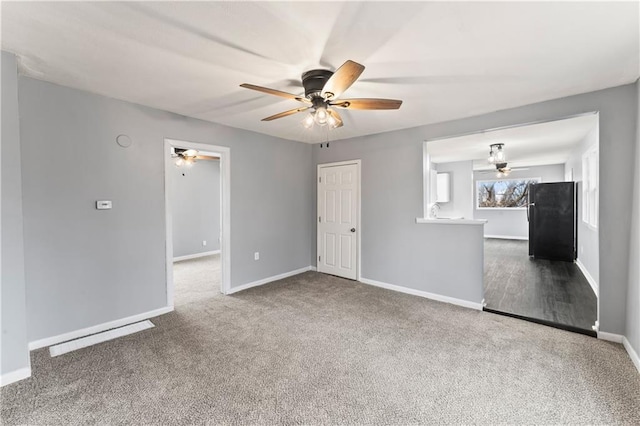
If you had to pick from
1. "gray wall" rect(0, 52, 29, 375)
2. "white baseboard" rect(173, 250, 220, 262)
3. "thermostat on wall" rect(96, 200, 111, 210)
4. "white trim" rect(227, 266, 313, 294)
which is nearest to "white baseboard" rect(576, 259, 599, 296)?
"white trim" rect(227, 266, 313, 294)

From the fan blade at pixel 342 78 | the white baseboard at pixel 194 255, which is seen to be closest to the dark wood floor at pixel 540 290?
the fan blade at pixel 342 78

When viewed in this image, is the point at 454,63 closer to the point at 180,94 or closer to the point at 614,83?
the point at 614,83

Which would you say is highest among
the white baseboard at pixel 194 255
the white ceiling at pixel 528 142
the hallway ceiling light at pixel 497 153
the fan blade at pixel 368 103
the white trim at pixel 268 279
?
the white ceiling at pixel 528 142

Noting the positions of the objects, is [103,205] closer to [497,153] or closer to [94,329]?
[94,329]

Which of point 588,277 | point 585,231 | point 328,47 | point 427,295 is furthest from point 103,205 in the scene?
point 585,231

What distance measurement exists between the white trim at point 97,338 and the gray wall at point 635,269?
453 cm

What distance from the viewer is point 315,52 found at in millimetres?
2037

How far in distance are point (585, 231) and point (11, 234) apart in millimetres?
7652

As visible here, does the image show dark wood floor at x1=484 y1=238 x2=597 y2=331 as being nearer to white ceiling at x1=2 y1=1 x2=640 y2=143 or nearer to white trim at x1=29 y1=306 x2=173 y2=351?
white ceiling at x1=2 y1=1 x2=640 y2=143

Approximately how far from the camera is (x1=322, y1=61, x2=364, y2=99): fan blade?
177 centimetres

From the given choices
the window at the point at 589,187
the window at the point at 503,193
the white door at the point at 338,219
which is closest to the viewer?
the window at the point at 589,187

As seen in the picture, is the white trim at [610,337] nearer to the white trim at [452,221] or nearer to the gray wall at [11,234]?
the white trim at [452,221]

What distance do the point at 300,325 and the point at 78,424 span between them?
6.05 feet

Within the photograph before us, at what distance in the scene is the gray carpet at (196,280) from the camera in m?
4.00
